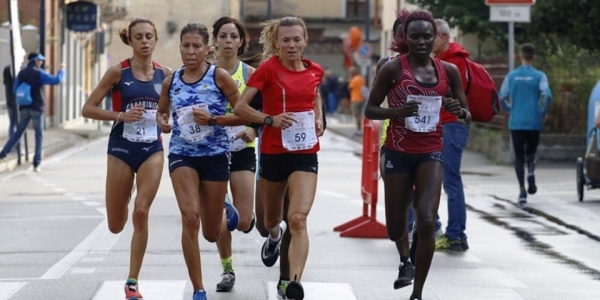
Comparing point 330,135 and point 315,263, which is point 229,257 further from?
point 330,135

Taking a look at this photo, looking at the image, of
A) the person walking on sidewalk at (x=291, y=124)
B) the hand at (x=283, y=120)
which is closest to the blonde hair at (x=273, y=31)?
the person walking on sidewalk at (x=291, y=124)

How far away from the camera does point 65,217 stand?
15.2 m

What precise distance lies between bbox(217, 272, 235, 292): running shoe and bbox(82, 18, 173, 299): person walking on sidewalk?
0.74m

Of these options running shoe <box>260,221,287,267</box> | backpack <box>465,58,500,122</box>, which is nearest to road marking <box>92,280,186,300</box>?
running shoe <box>260,221,287,267</box>

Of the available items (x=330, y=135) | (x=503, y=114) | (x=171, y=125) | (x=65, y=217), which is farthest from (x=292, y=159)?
(x=330, y=135)

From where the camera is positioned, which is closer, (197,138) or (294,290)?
(294,290)

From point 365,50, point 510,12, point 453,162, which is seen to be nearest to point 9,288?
point 453,162

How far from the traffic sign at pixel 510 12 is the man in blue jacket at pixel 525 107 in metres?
5.14

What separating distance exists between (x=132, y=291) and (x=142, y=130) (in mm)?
1058

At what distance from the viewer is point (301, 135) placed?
892 cm

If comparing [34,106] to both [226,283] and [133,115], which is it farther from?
[133,115]

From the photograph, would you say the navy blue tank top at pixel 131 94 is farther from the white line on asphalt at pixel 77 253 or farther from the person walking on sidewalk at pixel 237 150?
the white line on asphalt at pixel 77 253

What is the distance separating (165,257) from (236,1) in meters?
66.8

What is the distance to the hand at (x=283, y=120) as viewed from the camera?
8797 mm
